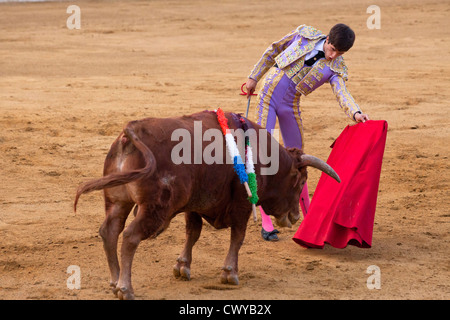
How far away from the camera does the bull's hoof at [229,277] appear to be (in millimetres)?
4684

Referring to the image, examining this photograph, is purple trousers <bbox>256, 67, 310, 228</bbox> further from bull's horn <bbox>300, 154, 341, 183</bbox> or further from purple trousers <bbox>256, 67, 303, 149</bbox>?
bull's horn <bbox>300, 154, 341, 183</bbox>

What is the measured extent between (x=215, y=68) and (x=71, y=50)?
2617 millimetres

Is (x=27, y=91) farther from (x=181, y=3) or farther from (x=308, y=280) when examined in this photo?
(x=181, y=3)

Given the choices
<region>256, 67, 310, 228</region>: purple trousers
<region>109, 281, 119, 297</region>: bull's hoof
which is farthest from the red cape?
<region>109, 281, 119, 297</region>: bull's hoof

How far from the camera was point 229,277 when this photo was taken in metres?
4.68

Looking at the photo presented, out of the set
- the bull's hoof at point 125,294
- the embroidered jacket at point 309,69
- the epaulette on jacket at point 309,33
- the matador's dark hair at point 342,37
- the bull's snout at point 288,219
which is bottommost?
the bull's hoof at point 125,294

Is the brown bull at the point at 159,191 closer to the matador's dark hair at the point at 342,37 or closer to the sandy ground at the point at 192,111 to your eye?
the sandy ground at the point at 192,111

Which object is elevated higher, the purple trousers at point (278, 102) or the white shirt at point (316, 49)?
the white shirt at point (316, 49)

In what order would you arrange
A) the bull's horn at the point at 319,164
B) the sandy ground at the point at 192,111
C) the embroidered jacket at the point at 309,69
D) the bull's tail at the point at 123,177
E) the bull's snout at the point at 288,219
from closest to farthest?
the bull's tail at the point at 123,177 → the sandy ground at the point at 192,111 → the bull's horn at the point at 319,164 → the bull's snout at the point at 288,219 → the embroidered jacket at the point at 309,69

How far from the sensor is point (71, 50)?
13.0 m

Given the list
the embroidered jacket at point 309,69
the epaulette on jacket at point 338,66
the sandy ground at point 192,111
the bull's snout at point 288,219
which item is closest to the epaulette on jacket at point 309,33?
the embroidered jacket at point 309,69

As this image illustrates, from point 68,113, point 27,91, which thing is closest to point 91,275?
point 68,113

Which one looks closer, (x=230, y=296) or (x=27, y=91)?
(x=230, y=296)

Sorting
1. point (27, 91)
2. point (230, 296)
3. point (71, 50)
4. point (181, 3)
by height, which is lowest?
point (230, 296)
